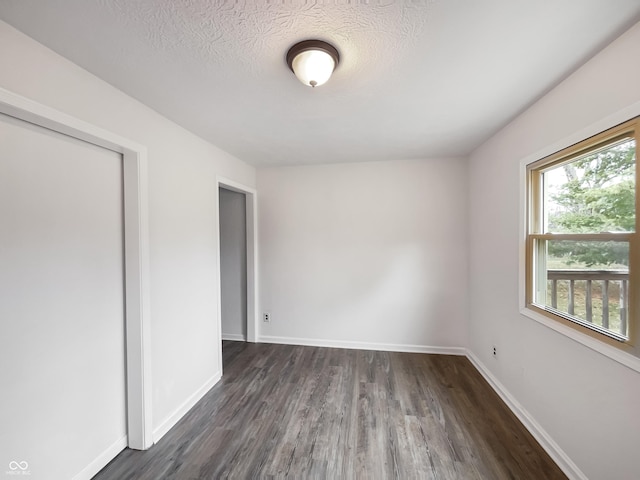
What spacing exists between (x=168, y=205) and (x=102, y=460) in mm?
1764

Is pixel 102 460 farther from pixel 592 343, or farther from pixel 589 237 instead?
pixel 589 237

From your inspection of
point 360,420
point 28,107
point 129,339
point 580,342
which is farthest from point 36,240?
point 580,342

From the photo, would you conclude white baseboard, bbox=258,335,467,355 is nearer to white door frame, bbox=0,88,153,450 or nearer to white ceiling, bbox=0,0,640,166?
white door frame, bbox=0,88,153,450

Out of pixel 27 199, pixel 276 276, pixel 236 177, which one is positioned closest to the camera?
pixel 27 199

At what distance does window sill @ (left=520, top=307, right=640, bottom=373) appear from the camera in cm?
123

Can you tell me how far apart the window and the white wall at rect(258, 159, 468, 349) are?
1245 mm

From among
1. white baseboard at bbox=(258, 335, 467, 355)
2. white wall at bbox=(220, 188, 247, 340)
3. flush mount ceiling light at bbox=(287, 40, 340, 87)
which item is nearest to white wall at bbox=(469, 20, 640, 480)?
white baseboard at bbox=(258, 335, 467, 355)

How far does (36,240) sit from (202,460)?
1.69m

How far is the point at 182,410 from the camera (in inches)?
86.2

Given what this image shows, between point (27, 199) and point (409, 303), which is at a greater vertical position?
point (27, 199)

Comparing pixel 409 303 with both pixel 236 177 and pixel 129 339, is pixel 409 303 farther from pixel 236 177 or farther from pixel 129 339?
pixel 129 339

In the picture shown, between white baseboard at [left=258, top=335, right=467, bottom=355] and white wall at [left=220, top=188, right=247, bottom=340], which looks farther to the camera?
white wall at [left=220, top=188, right=247, bottom=340]

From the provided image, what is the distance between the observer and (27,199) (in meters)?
1.32

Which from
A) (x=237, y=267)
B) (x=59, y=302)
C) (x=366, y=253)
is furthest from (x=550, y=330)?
(x=237, y=267)
